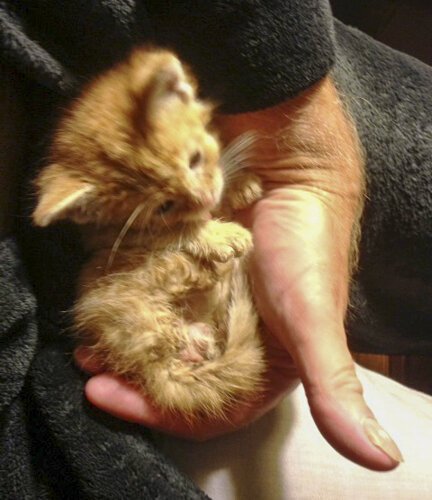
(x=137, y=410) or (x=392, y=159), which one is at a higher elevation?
(x=392, y=159)

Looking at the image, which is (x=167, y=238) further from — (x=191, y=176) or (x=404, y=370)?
(x=404, y=370)

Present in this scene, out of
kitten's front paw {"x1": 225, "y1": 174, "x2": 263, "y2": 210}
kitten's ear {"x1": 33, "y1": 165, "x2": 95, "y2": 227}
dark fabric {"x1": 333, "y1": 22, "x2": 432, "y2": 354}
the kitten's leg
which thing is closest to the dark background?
dark fabric {"x1": 333, "y1": 22, "x2": 432, "y2": 354}

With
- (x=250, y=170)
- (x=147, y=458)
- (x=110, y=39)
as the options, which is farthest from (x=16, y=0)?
(x=147, y=458)

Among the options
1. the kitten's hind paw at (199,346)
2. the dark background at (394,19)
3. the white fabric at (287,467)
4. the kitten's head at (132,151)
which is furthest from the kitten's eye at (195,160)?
the dark background at (394,19)

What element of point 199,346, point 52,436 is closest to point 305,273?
point 199,346

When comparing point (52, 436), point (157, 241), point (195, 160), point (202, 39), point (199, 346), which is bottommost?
point (52, 436)

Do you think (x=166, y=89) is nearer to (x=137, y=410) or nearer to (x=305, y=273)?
(x=305, y=273)
